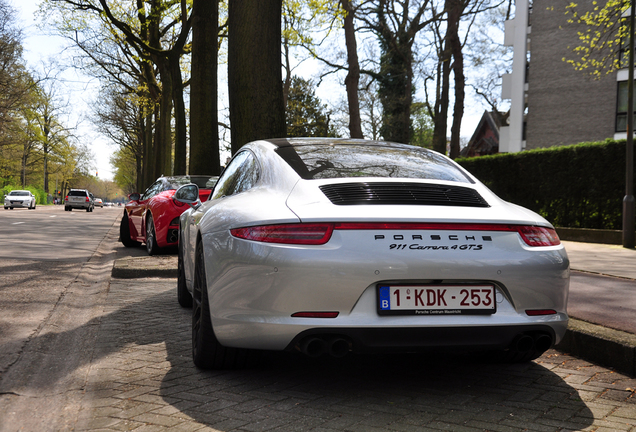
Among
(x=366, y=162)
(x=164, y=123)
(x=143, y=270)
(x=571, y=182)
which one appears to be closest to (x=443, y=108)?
(x=571, y=182)

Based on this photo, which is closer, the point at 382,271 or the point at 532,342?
the point at 382,271

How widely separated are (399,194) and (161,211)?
7.36m

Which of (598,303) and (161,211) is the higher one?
(161,211)

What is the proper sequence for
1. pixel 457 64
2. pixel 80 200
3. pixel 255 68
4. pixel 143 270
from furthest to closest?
1. pixel 80 200
2. pixel 457 64
3. pixel 255 68
4. pixel 143 270

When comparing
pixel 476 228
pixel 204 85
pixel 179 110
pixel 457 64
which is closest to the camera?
pixel 476 228

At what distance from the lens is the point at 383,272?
3.13 metres

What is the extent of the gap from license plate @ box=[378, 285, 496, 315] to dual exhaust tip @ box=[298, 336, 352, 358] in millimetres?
245

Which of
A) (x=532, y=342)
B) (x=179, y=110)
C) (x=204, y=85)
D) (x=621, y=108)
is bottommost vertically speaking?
(x=532, y=342)

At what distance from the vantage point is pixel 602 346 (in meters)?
4.30

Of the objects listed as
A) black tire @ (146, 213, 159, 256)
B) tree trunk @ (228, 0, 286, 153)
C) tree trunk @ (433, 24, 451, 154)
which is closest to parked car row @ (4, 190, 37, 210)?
tree trunk @ (433, 24, 451, 154)

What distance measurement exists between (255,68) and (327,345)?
633cm

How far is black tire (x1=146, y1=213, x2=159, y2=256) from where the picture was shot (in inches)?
414

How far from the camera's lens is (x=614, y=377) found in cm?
401

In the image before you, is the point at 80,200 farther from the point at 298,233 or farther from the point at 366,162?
the point at 298,233
